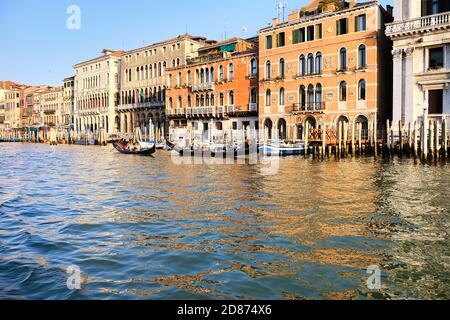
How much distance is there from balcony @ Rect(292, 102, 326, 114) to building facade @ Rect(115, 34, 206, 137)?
1445cm

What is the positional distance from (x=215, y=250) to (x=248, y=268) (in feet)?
2.59

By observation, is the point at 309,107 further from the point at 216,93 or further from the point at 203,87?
the point at 203,87

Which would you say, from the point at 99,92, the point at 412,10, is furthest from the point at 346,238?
the point at 99,92

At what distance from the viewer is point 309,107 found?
26500 mm

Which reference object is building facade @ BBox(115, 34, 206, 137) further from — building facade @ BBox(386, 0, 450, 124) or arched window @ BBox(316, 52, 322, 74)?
building facade @ BBox(386, 0, 450, 124)

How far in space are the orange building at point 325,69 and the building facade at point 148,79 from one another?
11409mm

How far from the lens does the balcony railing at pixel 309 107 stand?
1020 inches

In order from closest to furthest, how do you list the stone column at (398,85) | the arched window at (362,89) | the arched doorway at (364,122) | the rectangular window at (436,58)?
the rectangular window at (436,58)
the stone column at (398,85)
the arched doorway at (364,122)
the arched window at (362,89)

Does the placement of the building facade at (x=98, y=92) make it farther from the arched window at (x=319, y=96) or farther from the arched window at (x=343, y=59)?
the arched window at (x=343, y=59)

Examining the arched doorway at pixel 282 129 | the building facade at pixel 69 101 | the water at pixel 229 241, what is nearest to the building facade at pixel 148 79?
the arched doorway at pixel 282 129

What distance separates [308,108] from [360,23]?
5.93 meters

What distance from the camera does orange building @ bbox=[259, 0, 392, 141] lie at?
23.7 meters
